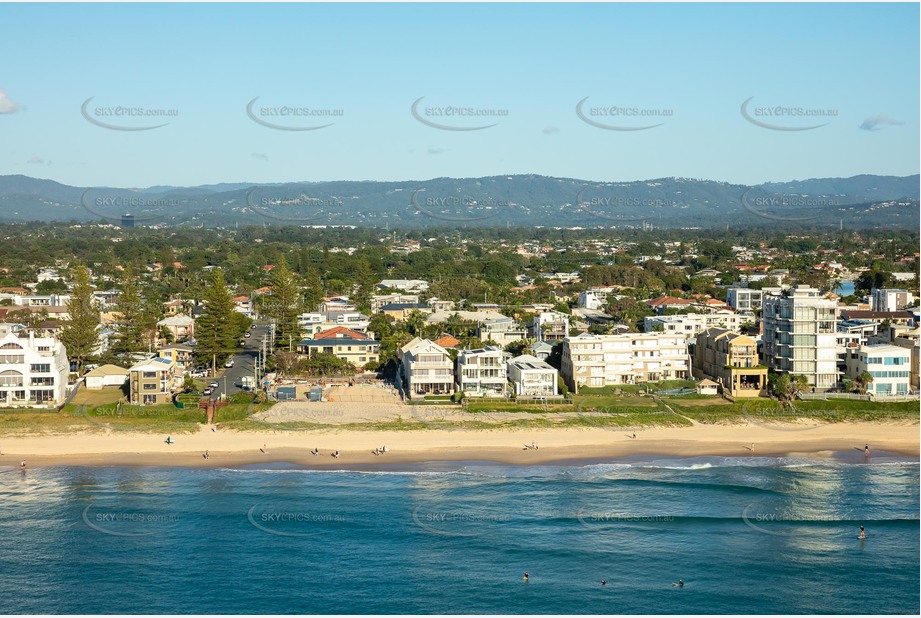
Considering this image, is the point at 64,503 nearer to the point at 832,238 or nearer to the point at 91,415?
the point at 91,415

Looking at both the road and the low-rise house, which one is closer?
the road

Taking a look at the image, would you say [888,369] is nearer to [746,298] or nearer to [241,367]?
[241,367]

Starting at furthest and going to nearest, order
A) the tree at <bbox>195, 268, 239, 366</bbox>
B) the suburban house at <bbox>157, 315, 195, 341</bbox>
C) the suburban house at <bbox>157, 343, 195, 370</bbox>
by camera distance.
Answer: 1. the suburban house at <bbox>157, 315, 195, 341</bbox>
2. the suburban house at <bbox>157, 343, 195, 370</bbox>
3. the tree at <bbox>195, 268, 239, 366</bbox>

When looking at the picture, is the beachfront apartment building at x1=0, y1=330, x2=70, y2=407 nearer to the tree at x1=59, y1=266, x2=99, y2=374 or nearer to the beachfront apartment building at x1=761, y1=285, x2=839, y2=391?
the tree at x1=59, y1=266, x2=99, y2=374

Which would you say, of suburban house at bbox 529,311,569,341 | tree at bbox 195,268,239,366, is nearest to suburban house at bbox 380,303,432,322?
suburban house at bbox 529,311,569,341

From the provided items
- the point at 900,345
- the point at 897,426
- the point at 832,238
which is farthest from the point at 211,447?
the point at 832,238
